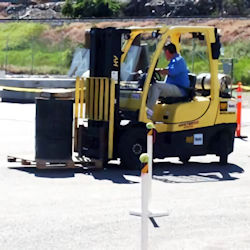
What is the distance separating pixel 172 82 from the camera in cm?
1236

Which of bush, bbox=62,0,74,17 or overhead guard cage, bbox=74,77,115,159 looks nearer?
overhead guard cage, bbox=74,77,115,159

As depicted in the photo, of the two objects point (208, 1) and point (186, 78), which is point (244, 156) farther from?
point (208, 1)

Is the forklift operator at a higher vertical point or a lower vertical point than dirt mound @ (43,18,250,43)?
lower

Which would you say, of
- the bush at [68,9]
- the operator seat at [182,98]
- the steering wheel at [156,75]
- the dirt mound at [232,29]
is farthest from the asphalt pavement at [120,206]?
the bush at [68,9]

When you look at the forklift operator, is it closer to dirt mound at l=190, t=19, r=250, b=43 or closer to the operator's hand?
the operator's hand

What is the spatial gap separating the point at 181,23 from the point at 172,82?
54195 mm

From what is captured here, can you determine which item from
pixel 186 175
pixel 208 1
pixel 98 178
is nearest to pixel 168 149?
pixel 186 175

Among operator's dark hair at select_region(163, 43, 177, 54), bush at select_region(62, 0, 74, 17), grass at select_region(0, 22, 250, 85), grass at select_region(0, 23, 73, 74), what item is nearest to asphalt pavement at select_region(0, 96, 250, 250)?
operator's dark hair at select_region(163, 43, 177, 54)

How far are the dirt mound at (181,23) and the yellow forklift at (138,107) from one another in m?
49.8

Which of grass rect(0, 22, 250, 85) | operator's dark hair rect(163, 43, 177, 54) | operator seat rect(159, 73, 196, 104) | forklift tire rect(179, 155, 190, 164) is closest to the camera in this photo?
operator's dark hair rect(163, 43, 177, 54)

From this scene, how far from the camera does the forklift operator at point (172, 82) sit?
12.1 m

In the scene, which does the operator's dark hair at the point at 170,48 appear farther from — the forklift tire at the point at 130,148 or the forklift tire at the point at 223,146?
the forklift tire at the point at 223,146

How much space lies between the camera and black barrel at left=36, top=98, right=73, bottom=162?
11.8 m

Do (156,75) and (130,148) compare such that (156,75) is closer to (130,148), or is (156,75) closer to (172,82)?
(172,82)
